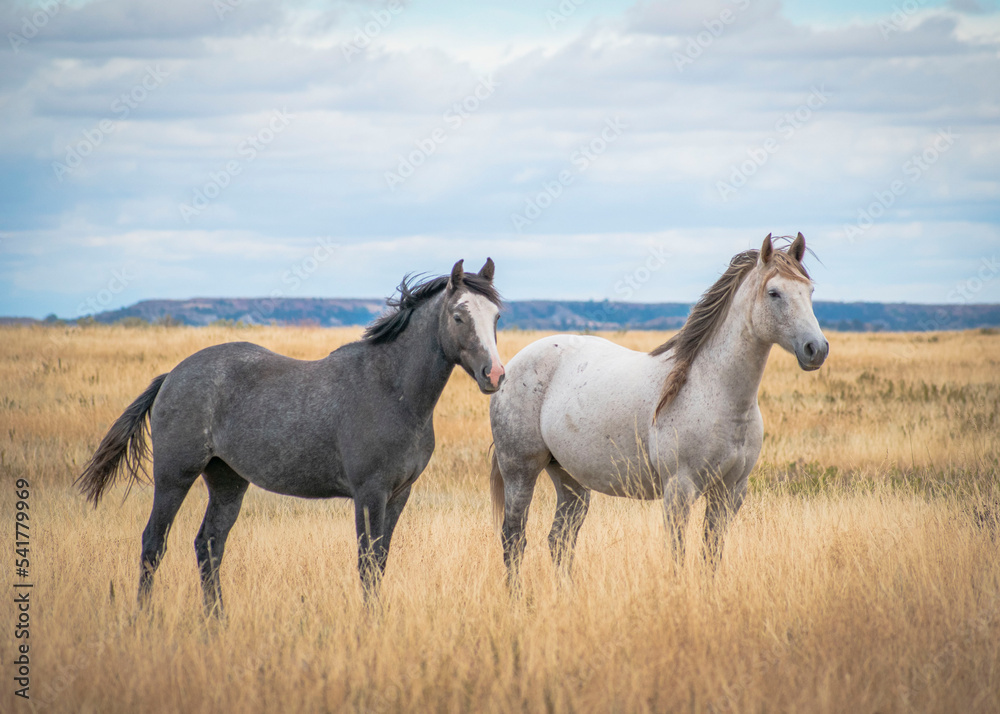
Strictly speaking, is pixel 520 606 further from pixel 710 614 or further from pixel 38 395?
pixel 38 395

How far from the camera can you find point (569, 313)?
92.9m

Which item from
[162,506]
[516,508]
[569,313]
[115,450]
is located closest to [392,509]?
[516,508]

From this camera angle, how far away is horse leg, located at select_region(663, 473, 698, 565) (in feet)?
16.6

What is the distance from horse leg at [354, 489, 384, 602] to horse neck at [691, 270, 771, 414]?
88.9 inches

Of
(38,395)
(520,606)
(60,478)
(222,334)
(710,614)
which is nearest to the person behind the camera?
(710,614)

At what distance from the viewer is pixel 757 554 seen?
551cm

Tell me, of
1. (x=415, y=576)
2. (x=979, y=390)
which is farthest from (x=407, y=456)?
(x=979, y=390)

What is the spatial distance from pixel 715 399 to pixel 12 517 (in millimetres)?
6745

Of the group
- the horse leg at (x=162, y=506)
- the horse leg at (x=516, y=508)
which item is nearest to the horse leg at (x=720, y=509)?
the horse leg at (x=516, y=508)

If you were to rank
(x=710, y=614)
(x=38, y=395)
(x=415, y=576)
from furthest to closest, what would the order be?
(x=38, y=395), (x=415, y=576), (x=710, y=614)

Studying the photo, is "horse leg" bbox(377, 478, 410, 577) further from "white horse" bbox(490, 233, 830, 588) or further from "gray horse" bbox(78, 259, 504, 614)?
"white horse" bbox(490, 233, 830, 588)

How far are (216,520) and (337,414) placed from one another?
4.47 ft

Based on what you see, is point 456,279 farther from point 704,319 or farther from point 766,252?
point 766,252

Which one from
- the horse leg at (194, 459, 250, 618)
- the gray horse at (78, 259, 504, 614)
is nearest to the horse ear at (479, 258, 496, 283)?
the gray horse at (78, 259, 504, 614)
